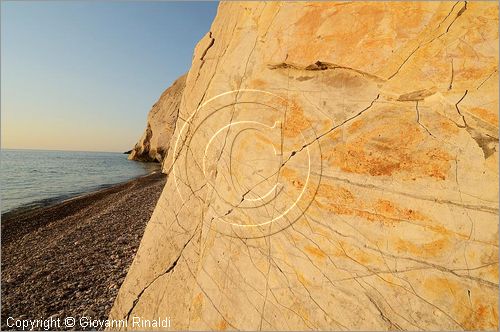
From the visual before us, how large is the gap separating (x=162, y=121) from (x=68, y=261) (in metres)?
39.7

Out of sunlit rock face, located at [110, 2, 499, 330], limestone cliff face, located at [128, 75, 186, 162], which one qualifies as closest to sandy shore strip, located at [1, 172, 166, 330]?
sunlit rock face, located at [110, 2, 499, 330]

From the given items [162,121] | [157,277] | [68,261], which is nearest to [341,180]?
[157,277]

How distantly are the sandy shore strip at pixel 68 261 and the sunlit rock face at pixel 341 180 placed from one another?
229 cm

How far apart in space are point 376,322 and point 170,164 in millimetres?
3092

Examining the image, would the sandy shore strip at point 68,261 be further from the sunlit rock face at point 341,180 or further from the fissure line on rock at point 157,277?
the sunlit rock face at point 341,180

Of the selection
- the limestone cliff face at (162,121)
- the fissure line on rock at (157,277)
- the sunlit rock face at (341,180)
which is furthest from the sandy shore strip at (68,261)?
the limestone cliff face at (162,121)

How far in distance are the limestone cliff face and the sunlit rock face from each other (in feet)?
131

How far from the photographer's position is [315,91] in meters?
2.87

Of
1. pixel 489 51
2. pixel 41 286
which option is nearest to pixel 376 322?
pixel 489 51

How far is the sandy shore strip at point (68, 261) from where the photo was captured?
17.4ft

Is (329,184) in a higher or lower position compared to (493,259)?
higher

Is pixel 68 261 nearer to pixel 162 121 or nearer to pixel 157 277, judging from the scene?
pixel 157 277

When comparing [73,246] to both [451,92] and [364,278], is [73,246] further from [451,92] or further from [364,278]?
[451,92]

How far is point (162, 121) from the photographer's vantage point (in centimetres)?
4478
